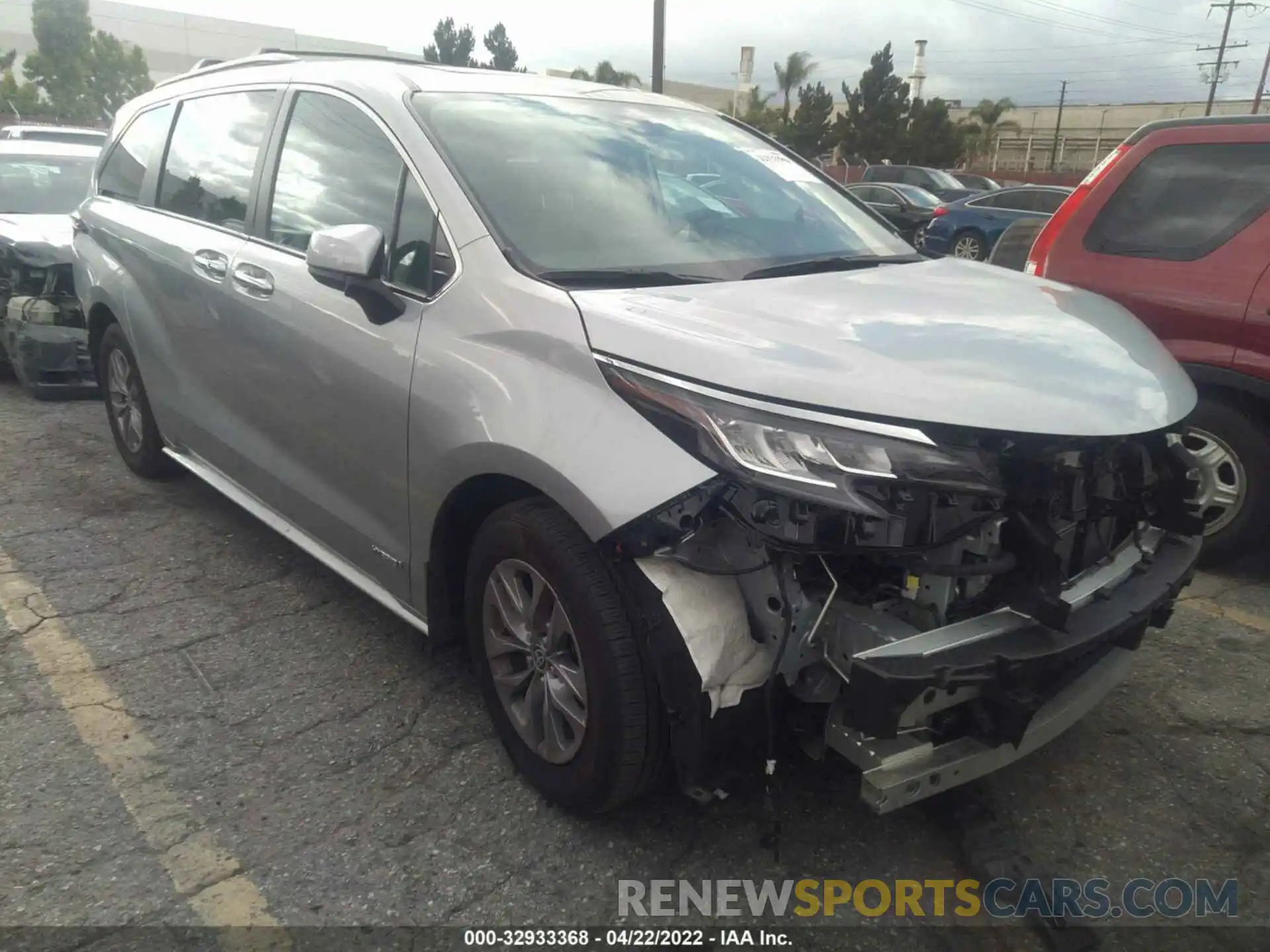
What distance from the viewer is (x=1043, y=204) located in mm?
17000

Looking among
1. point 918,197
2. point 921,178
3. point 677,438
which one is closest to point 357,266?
point 677,438

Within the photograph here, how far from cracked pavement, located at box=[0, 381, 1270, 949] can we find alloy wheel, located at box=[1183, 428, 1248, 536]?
1.62 feet

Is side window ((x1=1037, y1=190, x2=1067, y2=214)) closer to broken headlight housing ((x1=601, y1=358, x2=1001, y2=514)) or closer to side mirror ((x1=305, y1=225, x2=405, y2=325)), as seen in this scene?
side mirror ((x1=305, y1=225, x2=405, y2=325))

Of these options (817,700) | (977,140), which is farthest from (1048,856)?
(977,140)

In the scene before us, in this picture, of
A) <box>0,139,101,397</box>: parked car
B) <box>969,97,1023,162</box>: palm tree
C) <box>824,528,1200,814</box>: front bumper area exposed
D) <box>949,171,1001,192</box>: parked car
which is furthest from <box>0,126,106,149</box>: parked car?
<box>969,97,1023,162</box>: palm tree

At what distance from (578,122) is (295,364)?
1195 millimetres

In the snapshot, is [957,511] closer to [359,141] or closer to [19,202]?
[359,141]

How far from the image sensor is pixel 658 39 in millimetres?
21234

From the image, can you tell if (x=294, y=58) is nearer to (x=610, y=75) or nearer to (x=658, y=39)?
(x=658, y=39)

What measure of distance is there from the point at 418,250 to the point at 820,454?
54.5 inches

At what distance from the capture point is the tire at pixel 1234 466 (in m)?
4.05

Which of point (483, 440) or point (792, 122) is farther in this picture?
point (792, 122)

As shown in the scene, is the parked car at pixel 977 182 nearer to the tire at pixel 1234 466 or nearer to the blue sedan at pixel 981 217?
the blue sedan at pixel 981 217

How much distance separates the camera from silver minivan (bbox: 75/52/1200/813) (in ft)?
6.77
